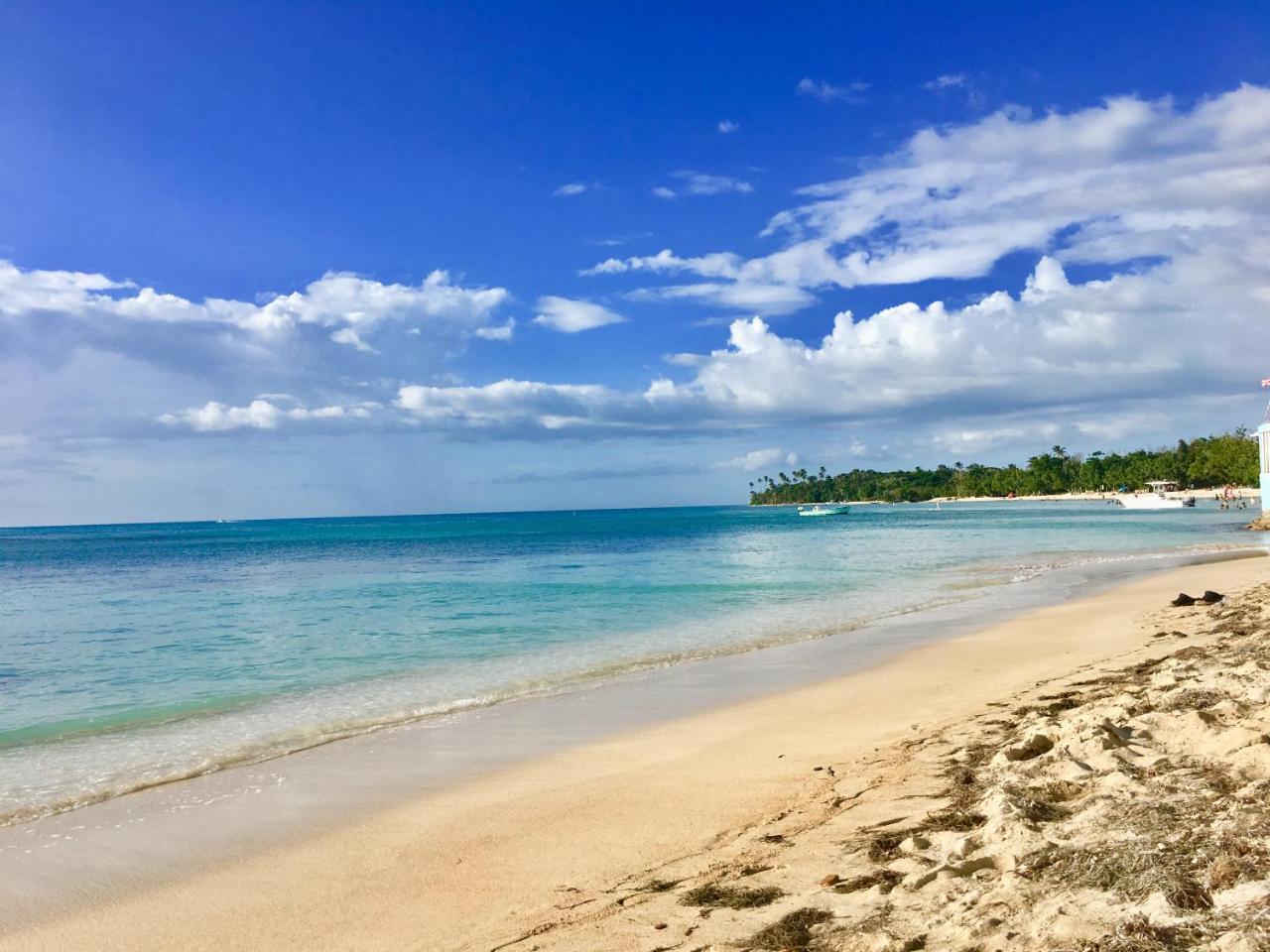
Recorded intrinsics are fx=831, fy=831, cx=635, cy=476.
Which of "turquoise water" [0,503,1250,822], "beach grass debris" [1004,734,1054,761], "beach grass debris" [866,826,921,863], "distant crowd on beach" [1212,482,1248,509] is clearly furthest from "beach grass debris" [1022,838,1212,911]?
"distant crowd on beach" [1212,482,1248,509]

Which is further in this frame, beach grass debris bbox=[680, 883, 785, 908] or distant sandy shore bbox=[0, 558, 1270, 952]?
beach grass debris bbox=[680, 883, 785, 908]

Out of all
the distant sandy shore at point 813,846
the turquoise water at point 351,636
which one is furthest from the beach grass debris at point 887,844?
the turquoise water at point 351,636

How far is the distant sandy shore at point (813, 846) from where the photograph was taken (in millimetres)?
3994

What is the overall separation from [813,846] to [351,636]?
55.5ft

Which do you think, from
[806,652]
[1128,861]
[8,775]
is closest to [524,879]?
[1128,861]

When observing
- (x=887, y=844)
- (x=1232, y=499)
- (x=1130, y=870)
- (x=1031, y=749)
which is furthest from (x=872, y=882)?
(x=1232, y=499)

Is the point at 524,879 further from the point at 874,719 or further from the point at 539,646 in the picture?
the point at 539,646

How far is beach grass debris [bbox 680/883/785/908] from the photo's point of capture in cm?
466

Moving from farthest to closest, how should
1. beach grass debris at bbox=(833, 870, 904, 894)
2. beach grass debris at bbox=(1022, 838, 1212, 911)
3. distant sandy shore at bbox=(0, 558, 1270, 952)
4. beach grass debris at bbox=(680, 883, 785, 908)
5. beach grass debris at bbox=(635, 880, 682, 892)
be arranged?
1. beach grass debris at bbox=(635, 880, 682, 892)
2. beach grass debris at bbox=(680, 883, 785, 908)
3. beach grass debris at bbox=(833, 870, 904, 894)
4. distant sandy shore at bbox=(0, 558, 1270, 952)
5. beach grass debris at bbox=(1022, 838, 1212, 911)

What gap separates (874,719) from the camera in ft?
32.4

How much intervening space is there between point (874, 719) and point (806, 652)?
602cm

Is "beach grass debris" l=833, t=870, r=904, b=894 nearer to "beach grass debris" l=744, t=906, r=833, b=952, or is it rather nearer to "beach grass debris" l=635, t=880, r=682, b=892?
"beach grass debris" l=744, t=906, r=833, b=952

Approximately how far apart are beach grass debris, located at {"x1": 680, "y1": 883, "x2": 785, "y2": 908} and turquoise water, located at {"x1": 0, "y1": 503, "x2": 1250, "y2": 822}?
6926mm

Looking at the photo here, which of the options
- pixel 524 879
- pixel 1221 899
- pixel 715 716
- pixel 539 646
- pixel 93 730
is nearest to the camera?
pixel 1221 899
